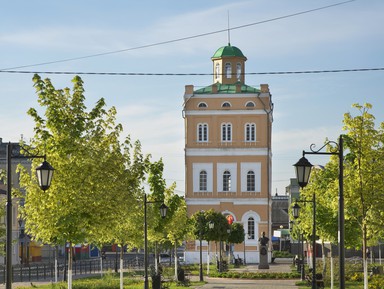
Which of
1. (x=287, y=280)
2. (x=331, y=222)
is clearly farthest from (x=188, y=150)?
(x=331, y=222)

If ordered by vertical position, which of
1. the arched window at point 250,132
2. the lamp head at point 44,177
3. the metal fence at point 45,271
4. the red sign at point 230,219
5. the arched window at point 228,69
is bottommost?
the metal fence at point 45,271

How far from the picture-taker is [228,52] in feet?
341

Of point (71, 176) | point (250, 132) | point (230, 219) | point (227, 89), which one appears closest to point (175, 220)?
point (71, 176)

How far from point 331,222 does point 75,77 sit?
21.0 meters

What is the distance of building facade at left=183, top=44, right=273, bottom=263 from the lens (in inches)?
3861

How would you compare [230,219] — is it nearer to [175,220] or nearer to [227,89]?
[227,89]

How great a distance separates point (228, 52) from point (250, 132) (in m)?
11.0

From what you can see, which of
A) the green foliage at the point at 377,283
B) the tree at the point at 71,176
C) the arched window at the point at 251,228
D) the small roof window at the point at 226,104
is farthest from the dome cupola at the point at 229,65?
the tree at the point at 71,176

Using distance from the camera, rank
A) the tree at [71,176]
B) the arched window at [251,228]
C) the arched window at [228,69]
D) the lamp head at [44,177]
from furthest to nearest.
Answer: the arched window at [228,69] < the arched window at [251,228] < the tree at [71,176] < the lamp head at [44,177]

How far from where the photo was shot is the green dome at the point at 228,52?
104 metres

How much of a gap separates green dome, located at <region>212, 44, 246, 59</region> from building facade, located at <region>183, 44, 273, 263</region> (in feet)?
20.9

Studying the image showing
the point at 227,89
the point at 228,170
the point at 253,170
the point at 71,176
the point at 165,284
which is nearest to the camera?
the point at 71,176

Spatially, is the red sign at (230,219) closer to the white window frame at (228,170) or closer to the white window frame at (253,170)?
the white window frame at (228,170)

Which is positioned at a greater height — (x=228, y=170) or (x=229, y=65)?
(x=229, y=65)
